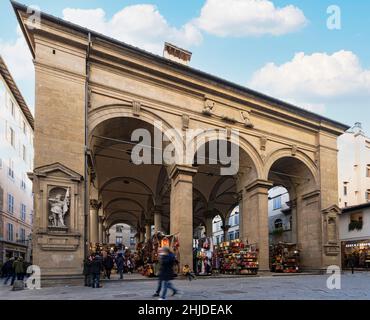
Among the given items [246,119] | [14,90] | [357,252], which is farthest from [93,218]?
[357,252]

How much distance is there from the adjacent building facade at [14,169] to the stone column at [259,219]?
19.0m

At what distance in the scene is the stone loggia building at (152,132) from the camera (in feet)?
46.3

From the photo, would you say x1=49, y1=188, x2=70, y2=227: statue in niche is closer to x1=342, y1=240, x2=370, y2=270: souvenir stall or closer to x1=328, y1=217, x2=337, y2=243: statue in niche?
x1=328, y1=217, x2=337, y2=243: statue in niche

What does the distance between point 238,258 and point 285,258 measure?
16.1 ft

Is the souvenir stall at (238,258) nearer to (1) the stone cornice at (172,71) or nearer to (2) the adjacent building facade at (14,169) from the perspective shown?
Answer: (1) the stone cornice at (172,71)

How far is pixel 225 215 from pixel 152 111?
19085mm

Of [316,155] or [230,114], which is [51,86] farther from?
[316,155]

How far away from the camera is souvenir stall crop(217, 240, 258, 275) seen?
18766 millimetres

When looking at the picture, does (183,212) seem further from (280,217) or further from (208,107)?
(280,217)

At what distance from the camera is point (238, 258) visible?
19000 millimetres

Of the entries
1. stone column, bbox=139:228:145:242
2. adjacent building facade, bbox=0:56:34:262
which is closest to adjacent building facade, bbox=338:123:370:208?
stone column, bbox=139:228:145:242

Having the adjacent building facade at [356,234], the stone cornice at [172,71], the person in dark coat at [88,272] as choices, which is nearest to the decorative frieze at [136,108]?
the stone cornice at [172,71]
